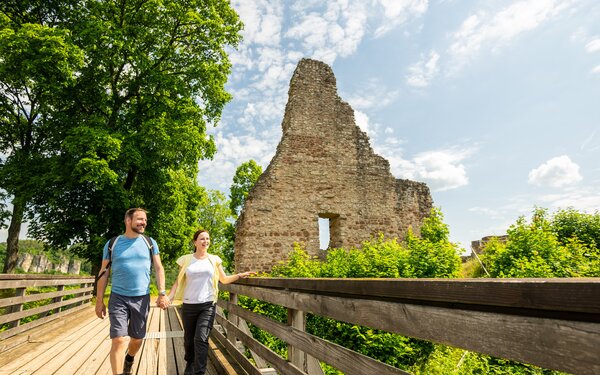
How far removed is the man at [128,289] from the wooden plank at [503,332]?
9.06 feet

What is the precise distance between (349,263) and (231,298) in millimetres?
4878

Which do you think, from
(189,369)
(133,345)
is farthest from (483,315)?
(133,345)

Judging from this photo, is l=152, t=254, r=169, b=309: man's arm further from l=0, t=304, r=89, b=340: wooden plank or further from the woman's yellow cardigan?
l=0, t=304, r=89, b=340: wooden plank

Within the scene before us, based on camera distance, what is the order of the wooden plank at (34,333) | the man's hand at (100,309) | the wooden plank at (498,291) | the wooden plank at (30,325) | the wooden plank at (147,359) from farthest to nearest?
1. the wooden plank at (30,325)
2. the wooden plank at (34,333)
3. the wooden plank at (147,359)
4. the man's hand at (100,309)
5. the wooden plank at (498,291)

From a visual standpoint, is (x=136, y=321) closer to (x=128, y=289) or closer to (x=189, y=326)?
(x=128, y=289)

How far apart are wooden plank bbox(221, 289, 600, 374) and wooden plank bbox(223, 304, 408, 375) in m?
0.18

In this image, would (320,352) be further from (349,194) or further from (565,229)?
(565,229)

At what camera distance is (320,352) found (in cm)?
244

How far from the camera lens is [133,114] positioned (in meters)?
15.1

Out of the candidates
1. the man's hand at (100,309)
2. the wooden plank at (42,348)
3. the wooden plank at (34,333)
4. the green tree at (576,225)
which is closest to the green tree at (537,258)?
the green tree at (576,225)

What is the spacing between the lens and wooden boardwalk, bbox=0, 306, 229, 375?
463cm

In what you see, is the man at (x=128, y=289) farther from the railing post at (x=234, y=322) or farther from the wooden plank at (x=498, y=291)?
the wooden plank at (x=498, y=291)

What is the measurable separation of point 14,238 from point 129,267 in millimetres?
16531

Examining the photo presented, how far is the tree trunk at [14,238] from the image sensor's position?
14.9 metres
